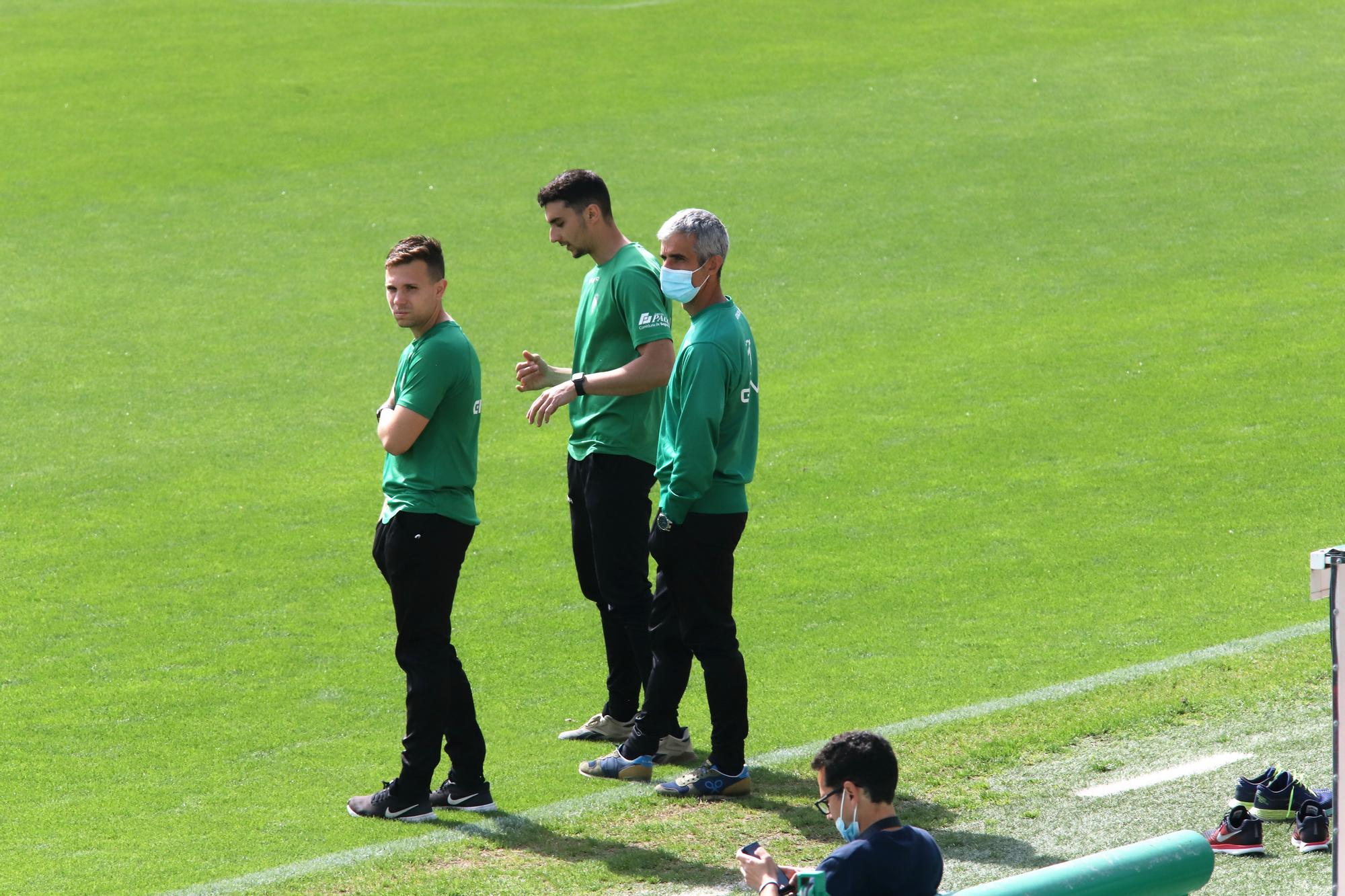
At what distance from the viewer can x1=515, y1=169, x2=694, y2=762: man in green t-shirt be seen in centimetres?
677

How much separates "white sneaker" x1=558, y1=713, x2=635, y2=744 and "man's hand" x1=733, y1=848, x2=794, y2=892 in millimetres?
3329

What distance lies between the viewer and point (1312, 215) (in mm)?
19203

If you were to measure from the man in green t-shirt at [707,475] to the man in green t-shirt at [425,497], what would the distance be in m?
0.77

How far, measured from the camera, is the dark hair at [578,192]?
6855 mm

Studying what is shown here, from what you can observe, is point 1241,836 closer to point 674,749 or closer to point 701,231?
point 674,749

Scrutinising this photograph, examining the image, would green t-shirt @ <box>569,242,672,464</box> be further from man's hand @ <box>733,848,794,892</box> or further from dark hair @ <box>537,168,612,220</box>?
man's hand @ <box>733,848,794,892</box>

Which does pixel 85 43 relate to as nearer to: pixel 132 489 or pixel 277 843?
pixel 132 489

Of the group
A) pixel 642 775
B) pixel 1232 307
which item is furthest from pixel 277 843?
pixel 1232 307

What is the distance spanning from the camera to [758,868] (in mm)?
4234

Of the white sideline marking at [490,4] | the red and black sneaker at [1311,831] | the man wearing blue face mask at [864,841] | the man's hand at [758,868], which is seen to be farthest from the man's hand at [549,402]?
the white sideline marking at [490,4]

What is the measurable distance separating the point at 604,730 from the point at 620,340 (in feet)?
6.10

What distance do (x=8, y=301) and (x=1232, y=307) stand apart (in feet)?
40.6

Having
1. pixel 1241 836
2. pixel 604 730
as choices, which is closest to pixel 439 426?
pixel 604 730

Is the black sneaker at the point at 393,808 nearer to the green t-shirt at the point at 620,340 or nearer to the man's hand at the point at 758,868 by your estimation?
the green t-shirt at the point at 620,340
